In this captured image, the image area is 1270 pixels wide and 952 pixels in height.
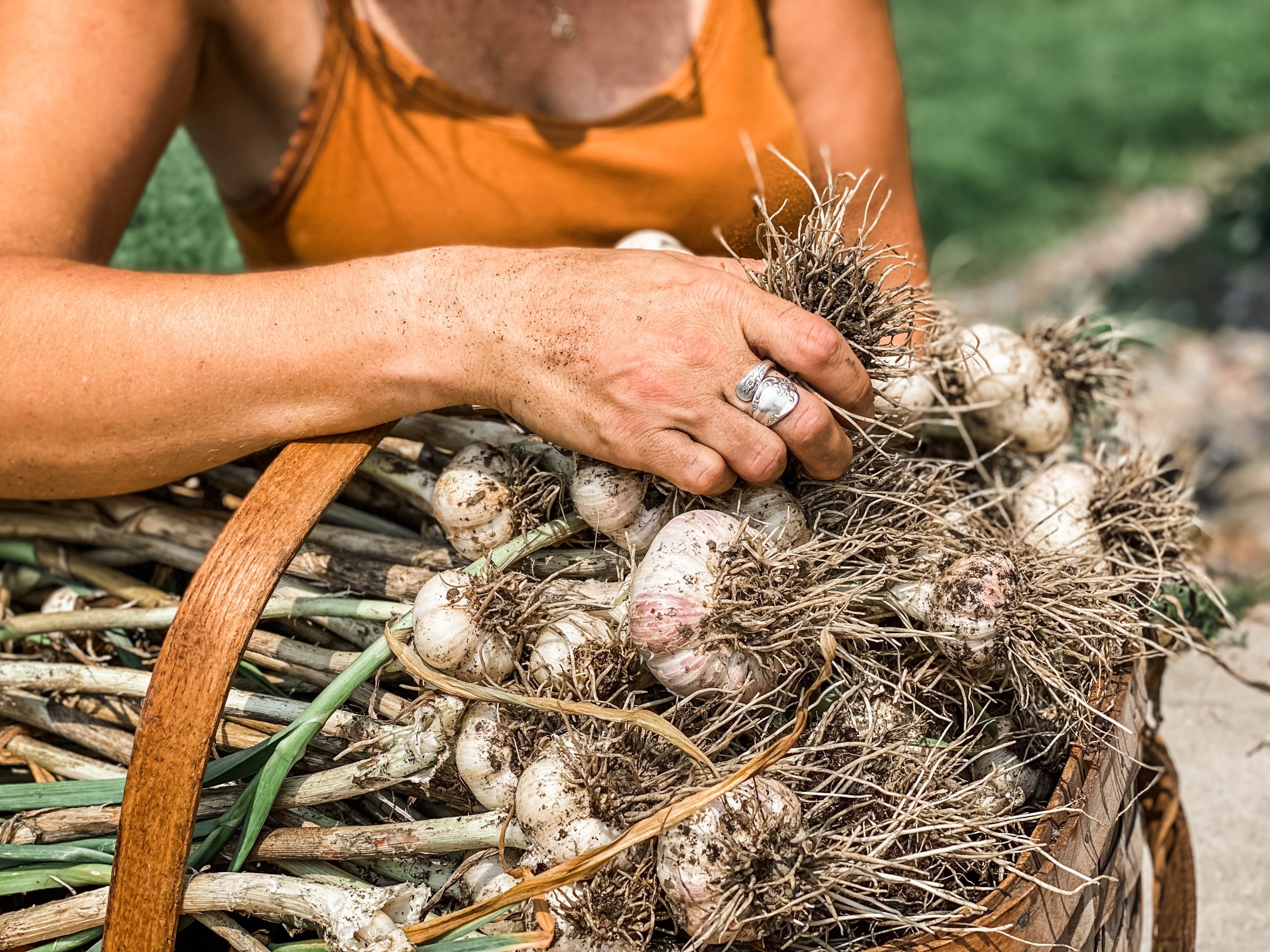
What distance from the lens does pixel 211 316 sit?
40.9 inches

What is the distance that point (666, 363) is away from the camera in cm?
95

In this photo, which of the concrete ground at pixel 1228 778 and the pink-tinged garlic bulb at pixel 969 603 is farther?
the concrete ground at pixel 1228 778

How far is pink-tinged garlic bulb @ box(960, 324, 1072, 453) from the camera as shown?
1314 millimetres

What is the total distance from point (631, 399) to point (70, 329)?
1.86 ft

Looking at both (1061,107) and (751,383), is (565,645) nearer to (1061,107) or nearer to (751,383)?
(751,383)

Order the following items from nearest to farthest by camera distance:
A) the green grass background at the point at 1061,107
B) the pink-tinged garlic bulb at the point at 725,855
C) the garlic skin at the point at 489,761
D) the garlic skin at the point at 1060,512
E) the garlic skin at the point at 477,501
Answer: the pink-tinged garlic bulb at the point at 725,855 < the garlic skin at the point at 489,761 < the garlic skin at the point at 477,501 < the garlic skin at the point at 1060,512 < the green grass background at the point at 1061,107

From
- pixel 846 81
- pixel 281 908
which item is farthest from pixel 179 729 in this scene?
pixel 846 81

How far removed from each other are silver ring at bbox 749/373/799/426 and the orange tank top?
2.13 feet

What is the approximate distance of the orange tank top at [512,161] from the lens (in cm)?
156

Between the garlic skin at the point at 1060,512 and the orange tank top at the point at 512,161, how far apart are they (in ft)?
1.90

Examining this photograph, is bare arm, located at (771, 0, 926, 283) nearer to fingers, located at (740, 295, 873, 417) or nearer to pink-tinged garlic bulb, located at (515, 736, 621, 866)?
fingers, located at (740, 295, 873, 417)

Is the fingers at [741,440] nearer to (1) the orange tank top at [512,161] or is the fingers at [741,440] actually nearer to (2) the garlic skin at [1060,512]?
(2) the garlic skin at [1060,512]

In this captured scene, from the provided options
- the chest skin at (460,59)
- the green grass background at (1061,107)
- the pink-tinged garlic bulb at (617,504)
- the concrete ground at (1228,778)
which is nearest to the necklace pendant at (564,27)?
the chest skin at (460,59)

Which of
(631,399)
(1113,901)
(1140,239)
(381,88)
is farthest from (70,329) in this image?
(1140,239)
